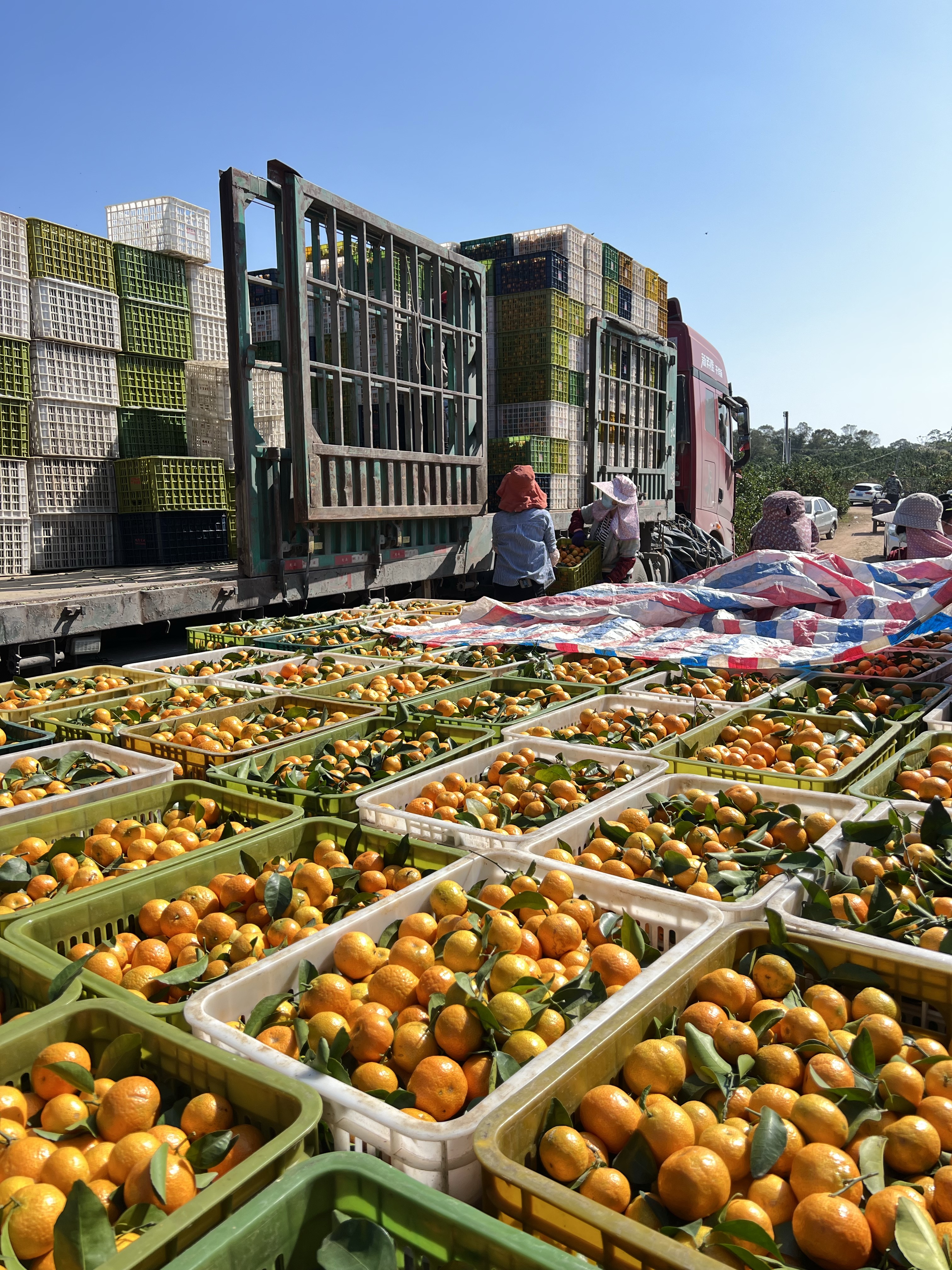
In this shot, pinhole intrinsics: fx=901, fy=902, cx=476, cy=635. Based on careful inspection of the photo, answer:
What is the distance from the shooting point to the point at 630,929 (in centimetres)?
195

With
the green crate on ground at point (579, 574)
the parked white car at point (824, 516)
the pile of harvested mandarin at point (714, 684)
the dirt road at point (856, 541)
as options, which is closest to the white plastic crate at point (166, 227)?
the green crate on ground at point (579, 574)

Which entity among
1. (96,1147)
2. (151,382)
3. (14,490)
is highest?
(151,382)

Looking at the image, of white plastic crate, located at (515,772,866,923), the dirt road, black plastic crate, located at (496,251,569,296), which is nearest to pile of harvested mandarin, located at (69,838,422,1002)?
white plastic crate, located at (515,772,866,923)

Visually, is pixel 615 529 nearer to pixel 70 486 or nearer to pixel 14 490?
pixel 70 486

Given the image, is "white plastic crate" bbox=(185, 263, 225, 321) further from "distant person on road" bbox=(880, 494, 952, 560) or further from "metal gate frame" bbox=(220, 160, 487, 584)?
"distant person on road" bbox=(880, 494, 952, 560)

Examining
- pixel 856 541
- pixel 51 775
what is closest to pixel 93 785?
pixel 51 775

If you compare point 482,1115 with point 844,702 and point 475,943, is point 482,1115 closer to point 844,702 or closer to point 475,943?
point 475,943

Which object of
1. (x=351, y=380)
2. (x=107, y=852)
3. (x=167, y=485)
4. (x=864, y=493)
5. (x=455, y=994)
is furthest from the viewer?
(x=864, y=493)

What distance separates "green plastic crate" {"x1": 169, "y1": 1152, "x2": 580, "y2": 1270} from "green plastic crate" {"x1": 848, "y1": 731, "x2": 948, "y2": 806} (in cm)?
198

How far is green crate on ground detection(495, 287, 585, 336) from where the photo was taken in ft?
37.9

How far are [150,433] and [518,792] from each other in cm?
894

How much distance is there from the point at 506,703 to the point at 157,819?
5.85ft

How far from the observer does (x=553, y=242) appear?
38.6ft

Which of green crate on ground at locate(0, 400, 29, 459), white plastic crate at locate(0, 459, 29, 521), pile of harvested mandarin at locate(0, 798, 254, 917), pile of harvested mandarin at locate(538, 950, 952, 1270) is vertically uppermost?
green crate on ground at locate(0, 400, 29, 459)
